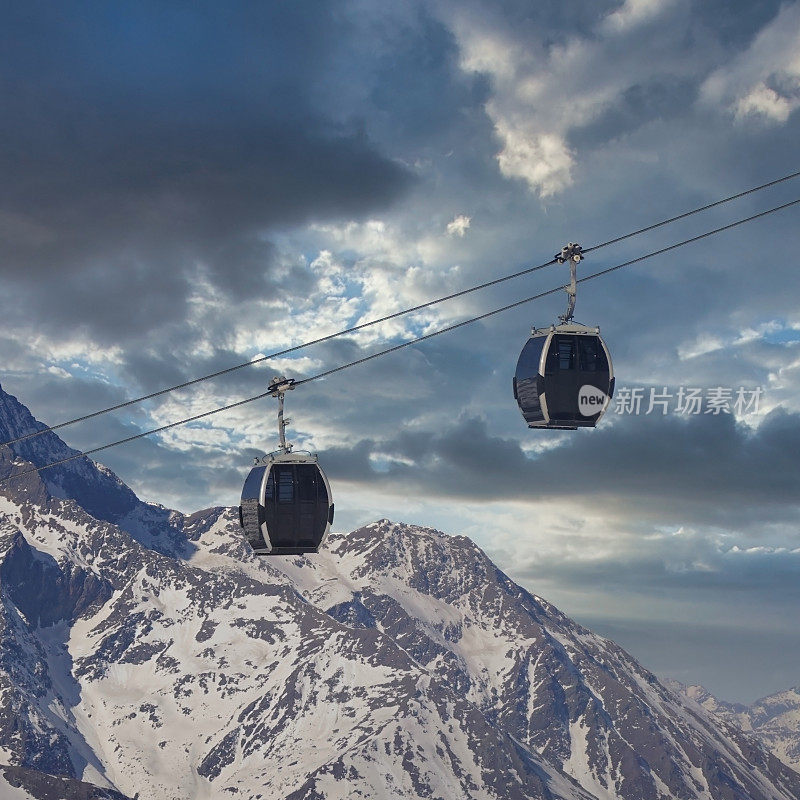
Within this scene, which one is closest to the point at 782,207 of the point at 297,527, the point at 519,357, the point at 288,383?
the point at 519,357

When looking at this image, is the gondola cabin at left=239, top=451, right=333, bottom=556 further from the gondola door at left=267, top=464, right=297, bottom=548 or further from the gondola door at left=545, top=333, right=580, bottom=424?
the gondola door at left=545, top=333, right=580, bottom=424

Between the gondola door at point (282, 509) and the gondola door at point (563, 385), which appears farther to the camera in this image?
the gondola door at point (282, 509)

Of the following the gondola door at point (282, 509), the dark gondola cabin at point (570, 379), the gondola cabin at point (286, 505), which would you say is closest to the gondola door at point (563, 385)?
the dark gondola cabin at point (570, 379)

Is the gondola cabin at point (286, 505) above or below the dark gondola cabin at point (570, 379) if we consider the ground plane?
below

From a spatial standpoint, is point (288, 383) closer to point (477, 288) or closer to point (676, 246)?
point (477, 288)

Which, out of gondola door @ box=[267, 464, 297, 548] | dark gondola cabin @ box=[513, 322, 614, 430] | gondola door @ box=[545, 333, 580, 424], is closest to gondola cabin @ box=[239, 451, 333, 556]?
gondola door @ box=[267, 464, 297, 548]

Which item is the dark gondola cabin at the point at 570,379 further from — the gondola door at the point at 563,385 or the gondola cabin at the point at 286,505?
the gondola cabin at the point at 286,505
